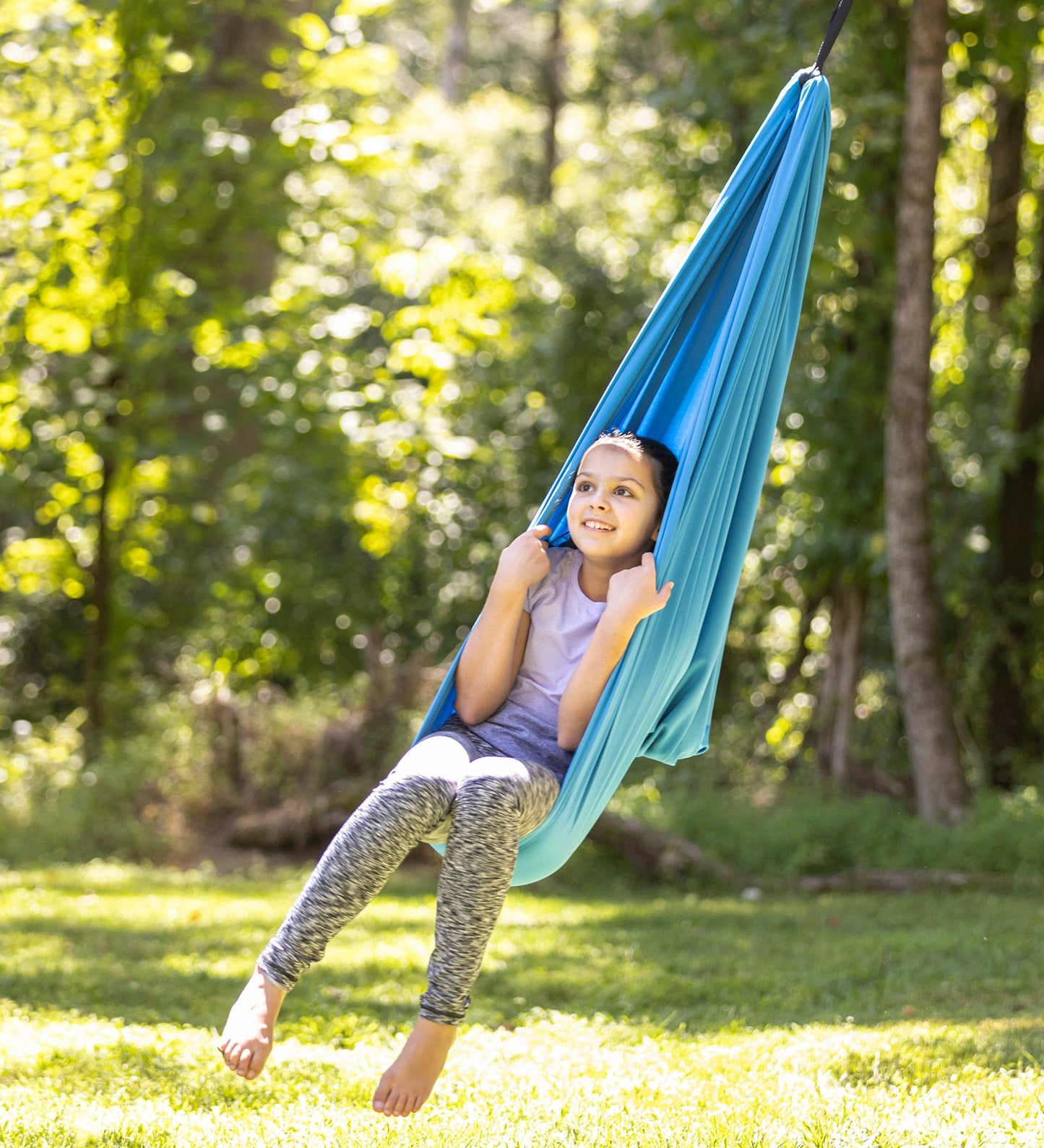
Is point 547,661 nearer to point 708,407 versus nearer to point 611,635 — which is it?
point 611,635

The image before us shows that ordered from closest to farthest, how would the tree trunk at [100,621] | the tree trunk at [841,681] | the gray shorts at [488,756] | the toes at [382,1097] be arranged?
the toes at [382,1097] → the gray shorts at [488,756] → the tree trunk at [841,681] → the tree trunk at [100,621]

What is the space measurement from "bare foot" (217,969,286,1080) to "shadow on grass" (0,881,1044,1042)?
1.07 metres

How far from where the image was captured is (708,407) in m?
2.66

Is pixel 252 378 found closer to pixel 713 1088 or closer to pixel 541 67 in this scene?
pixel 713 1088

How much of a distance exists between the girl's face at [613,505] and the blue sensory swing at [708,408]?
10 centimetres

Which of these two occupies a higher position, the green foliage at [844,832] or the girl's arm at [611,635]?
the girl's arm at [611,635]

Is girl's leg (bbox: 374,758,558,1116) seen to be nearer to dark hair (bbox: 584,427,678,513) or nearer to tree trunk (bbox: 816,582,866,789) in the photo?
dark hair (bbox: 584,427,678,513)

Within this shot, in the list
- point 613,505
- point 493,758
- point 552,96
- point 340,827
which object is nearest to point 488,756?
point 493,758

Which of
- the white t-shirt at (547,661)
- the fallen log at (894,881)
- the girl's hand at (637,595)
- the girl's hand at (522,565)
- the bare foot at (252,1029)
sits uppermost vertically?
the girl's hand at (522,565)

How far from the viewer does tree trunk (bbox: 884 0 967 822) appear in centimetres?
568

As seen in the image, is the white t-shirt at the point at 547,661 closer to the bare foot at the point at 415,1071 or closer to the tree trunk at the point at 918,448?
the bare foot at the point at 415,1071

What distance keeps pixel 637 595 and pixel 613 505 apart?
24cm

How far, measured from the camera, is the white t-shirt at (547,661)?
2.59 m

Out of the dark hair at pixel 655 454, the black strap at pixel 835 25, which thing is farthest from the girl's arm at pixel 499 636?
the black strap at pixel 835 25
